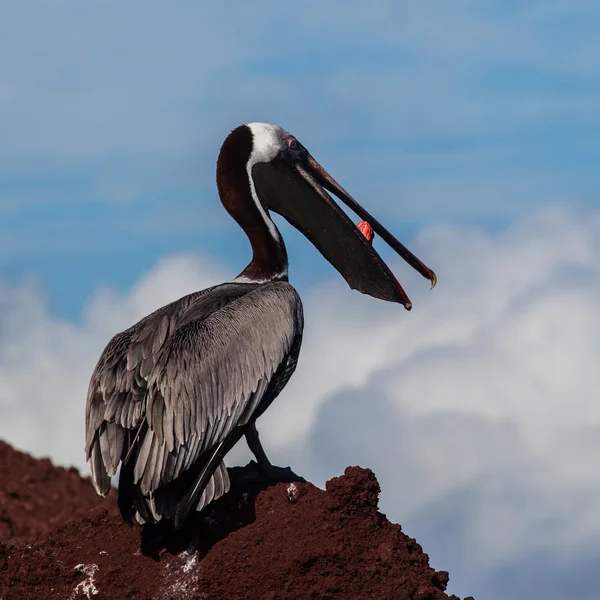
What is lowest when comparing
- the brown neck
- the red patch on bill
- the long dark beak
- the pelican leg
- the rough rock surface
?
the rough rock surface

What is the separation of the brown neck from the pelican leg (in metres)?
1.37

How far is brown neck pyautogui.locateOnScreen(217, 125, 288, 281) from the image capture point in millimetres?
9047

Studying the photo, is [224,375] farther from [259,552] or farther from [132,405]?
[259,552]

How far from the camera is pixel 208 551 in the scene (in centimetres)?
766

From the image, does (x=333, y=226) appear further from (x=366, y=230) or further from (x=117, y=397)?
(x=117, y=397)

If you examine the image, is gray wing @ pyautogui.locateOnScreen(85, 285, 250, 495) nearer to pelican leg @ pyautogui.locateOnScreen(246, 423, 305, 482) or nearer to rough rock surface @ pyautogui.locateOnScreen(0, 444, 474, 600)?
rough rock surface @ pyautogui.locateOnScreen(0, 444, 474, 600)

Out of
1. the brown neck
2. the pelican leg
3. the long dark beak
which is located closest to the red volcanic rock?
the long dark beak

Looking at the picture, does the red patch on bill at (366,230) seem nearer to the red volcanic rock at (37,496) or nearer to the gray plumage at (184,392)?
the gray plumage at (184,392)

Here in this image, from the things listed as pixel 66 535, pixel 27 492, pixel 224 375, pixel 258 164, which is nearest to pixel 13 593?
pixel 66 535

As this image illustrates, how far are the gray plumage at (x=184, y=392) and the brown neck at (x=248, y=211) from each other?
0.49m

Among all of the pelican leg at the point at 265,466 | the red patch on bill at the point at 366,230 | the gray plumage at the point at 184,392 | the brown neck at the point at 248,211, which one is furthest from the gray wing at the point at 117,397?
the red patch on bill at the point at 366,230

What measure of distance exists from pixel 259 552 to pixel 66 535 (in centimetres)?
148

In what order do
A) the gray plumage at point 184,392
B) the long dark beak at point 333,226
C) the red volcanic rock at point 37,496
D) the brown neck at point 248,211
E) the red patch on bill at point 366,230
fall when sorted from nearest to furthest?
the gray plumage at point 184,392 → the brown neck at point 248,211 → the long dark beak at point 333,226 → the red patch on bill at point 366,230 → the red volcanic rock at point 37,496

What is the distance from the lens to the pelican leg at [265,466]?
318 inches
